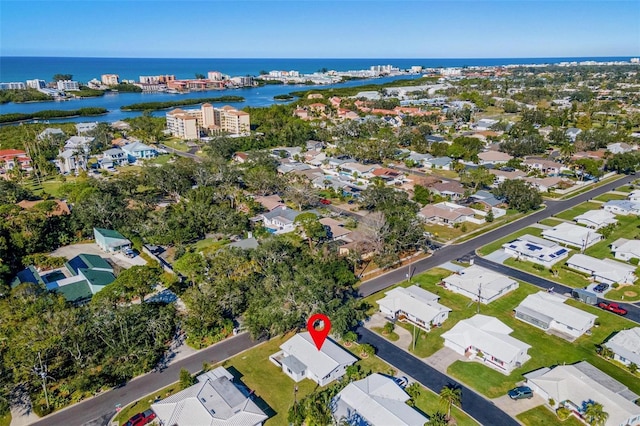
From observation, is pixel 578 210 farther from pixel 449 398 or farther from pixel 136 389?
pixel 136 389

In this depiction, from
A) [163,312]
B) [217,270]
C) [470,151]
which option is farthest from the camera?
[470,151]

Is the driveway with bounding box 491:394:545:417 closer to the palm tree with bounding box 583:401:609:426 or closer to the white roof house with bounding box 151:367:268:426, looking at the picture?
the palm tree with bounding box 583:401:609:426

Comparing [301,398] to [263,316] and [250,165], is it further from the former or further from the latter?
[250,165]

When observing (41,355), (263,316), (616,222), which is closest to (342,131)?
(616,222)

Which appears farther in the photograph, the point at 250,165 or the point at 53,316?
the point at 250,165

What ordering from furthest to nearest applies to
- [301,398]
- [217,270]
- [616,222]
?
[616,222] → [217,270] → [301,398]

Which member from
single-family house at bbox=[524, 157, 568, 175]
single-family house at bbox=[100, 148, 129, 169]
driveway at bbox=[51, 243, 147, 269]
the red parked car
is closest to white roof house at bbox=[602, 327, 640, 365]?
the red parked car

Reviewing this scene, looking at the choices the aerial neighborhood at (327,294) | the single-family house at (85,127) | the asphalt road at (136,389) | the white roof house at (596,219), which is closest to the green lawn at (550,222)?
the aerial neighborhood at (327,294)
